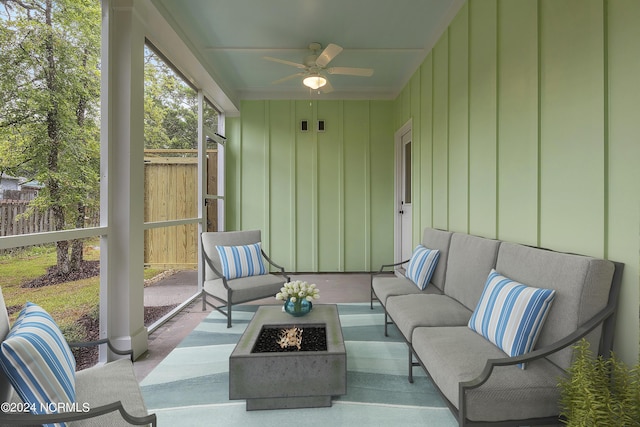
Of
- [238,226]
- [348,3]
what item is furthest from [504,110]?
[238,226]

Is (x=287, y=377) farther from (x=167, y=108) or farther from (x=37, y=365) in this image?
(x=167, y=108)

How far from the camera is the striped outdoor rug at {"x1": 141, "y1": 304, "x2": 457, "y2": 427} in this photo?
1.65m

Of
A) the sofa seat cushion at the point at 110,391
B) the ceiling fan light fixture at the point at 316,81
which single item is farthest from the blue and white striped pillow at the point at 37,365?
the ceiling fan light fixture at the point at 316,81

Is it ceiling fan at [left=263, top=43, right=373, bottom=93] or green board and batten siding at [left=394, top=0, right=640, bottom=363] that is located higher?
ceiling fan at [left=263, top=43, right=373, bottom=93]

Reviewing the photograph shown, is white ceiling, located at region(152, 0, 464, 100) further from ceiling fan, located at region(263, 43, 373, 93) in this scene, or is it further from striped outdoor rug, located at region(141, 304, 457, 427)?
striped outdoor rug, located at region(141, 304, 457, 427)

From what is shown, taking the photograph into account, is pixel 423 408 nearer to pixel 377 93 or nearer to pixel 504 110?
pixel 504 110

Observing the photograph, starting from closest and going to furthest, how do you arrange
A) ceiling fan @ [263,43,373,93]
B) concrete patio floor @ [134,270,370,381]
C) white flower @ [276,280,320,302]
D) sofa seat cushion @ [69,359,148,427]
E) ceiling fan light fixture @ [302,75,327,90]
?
sofa seat cushion @ [69,359,148,427] → white flower @ [276,280,320,302] → concrete patio floor @ [134,270,370,381] → ceiling fan @ [263,43,373,93] → ceiling fan light fixture @ [302,75,327,90]

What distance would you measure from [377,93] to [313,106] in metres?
1.12

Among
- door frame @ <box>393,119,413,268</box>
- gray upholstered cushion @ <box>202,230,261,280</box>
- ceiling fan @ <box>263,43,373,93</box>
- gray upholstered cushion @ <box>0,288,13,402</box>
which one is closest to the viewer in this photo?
gray upholstered cushion @ <box>0,288,13,402</box>

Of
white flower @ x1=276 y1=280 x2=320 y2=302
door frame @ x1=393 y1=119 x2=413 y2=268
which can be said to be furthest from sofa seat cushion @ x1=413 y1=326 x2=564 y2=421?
door frame @ x1=393 y1=119 x2=413 y2=268

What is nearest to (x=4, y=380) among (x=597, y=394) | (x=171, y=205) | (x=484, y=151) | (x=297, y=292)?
(x=297, y=292)

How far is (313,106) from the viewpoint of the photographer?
5160mm

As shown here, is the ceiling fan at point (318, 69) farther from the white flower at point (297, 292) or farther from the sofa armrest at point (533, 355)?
the sofa armrest at point (533, 355)

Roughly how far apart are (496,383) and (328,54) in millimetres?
3037
